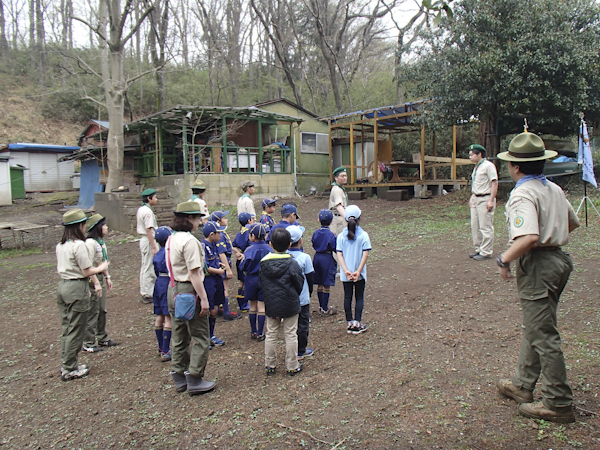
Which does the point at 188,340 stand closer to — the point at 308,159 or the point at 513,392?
the point at 513,392

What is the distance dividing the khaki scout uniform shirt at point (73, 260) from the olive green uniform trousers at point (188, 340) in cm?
105

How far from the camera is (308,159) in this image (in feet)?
70.3

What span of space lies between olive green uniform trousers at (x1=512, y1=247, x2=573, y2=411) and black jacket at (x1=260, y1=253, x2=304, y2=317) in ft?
5.93

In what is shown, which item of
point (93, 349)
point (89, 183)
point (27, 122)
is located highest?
point (27, 122)

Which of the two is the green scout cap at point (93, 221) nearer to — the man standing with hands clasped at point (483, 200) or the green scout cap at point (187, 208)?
the green scout cap at point (187, 208)

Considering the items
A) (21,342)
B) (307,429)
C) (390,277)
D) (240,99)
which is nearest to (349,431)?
(307,429)

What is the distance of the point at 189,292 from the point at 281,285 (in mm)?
793

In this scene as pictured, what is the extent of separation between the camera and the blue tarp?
20.8 metres

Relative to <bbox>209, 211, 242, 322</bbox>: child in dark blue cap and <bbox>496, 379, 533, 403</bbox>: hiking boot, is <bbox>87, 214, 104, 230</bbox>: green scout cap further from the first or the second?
<bbox>496, 379, 533, 403</bbox>: hiking boot

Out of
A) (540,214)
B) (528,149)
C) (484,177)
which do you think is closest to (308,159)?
(484,177)

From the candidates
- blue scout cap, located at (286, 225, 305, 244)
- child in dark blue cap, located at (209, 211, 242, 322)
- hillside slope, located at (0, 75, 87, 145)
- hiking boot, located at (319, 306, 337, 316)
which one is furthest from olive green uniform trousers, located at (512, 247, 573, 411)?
hillside slope, located at (0, 75, 87, 145)

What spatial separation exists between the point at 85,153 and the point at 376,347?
64.6ft

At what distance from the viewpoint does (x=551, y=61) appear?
11.0 m

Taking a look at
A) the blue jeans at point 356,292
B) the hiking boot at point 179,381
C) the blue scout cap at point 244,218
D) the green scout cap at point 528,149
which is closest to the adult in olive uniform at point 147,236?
the blue scout cap at point 244,218
